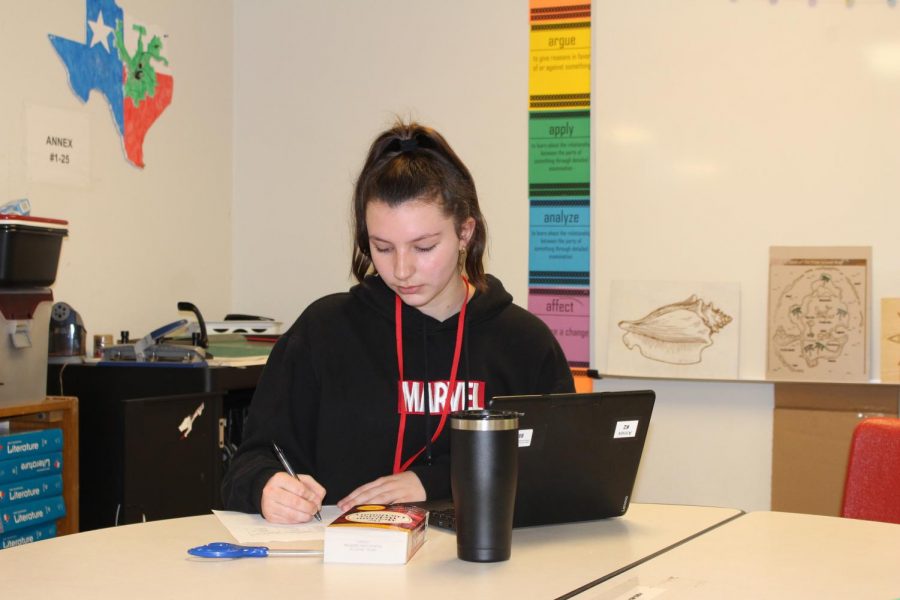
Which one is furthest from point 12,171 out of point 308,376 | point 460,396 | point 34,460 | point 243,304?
point 460,396

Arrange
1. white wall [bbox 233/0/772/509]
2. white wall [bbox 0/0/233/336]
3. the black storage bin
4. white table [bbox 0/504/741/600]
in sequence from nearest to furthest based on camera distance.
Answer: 1. white table [bbox 0/504/741/600]
2. the black storage bin
3. white wall [bbox 0/0/233/336]
4. white wall [bbox 233/0/772/509]

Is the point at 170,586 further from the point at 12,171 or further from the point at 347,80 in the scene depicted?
the point at 347,80

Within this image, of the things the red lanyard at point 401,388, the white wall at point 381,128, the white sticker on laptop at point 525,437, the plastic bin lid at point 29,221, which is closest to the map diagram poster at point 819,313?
the white wall at point 381,128

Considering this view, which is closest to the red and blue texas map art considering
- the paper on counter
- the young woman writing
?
the young woman writing

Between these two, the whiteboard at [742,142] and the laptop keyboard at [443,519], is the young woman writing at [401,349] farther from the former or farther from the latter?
the whiteboard at [742,142]

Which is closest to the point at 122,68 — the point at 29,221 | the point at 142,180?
the point at 142,180

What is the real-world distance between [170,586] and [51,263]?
1713mm

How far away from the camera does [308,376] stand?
1.80 m

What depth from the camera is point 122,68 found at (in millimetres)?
3293

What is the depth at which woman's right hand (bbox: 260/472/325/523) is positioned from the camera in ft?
4.67

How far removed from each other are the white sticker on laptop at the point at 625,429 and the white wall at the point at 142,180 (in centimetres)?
210

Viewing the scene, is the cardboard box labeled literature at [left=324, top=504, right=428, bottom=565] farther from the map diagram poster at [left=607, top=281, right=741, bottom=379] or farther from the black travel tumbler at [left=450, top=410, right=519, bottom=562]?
the map diagram poster at [left=607, top=281, right=741, bottom=379]

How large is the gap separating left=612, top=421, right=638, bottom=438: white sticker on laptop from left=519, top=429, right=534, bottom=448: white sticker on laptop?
0.16m

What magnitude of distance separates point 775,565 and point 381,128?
2.68 metres
